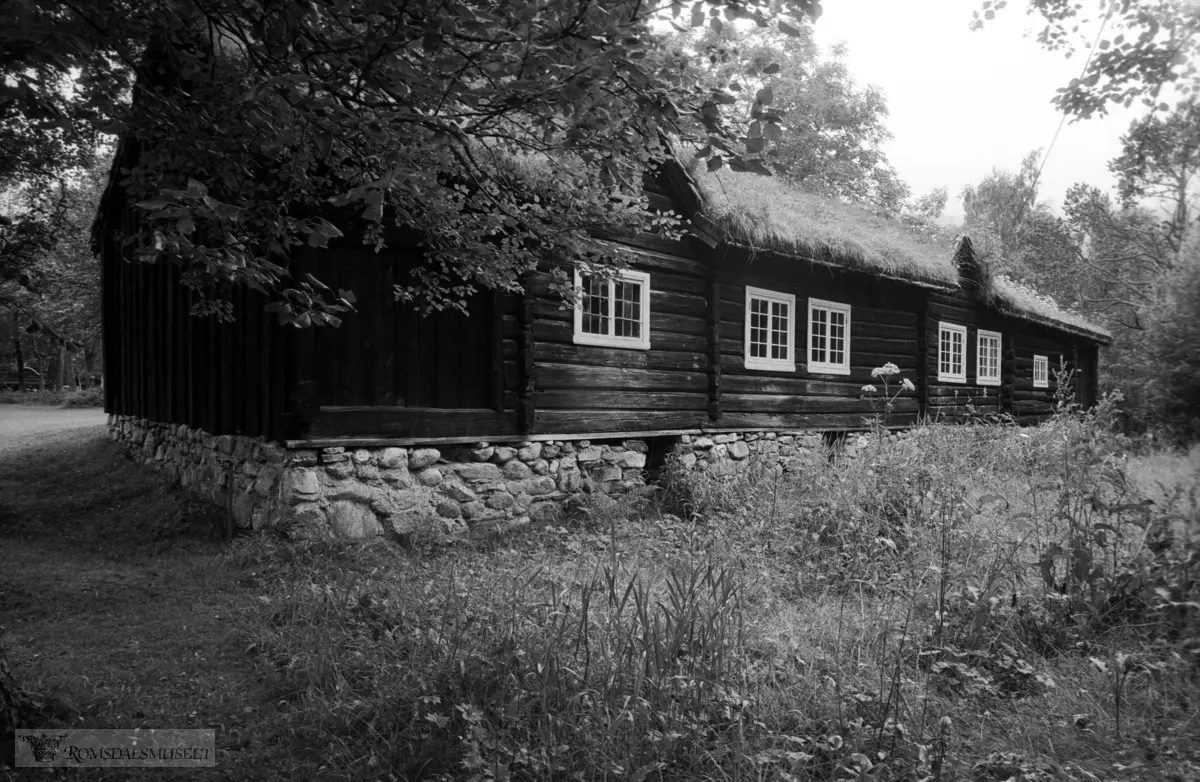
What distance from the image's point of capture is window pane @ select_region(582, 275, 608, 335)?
9.35m

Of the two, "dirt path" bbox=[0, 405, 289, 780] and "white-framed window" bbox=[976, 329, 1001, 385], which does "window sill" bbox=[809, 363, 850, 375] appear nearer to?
"white-framed window" bbox=[976, 329, 1001, 385]

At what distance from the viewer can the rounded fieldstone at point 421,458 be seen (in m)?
7.81

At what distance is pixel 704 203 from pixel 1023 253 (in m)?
19.0

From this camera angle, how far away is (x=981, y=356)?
17.0 metres

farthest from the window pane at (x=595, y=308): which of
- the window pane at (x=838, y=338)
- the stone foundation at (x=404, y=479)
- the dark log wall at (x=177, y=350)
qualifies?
the window pane at (x=838, y=338)

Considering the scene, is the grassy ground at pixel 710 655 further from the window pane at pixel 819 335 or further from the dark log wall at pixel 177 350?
the window pane at pixel 819 335

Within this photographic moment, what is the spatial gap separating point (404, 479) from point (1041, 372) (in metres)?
17.3

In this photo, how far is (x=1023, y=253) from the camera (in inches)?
963

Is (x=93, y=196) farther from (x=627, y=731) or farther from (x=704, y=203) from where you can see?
(x=627, y=731)

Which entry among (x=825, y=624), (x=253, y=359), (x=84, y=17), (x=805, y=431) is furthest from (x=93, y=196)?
(x=825, y=624)

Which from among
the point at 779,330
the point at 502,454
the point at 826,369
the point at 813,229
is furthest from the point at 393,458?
the point at 826,369

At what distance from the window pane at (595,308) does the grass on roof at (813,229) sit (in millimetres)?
1722

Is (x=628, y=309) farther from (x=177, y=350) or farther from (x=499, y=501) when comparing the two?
(x=177, y=350)
